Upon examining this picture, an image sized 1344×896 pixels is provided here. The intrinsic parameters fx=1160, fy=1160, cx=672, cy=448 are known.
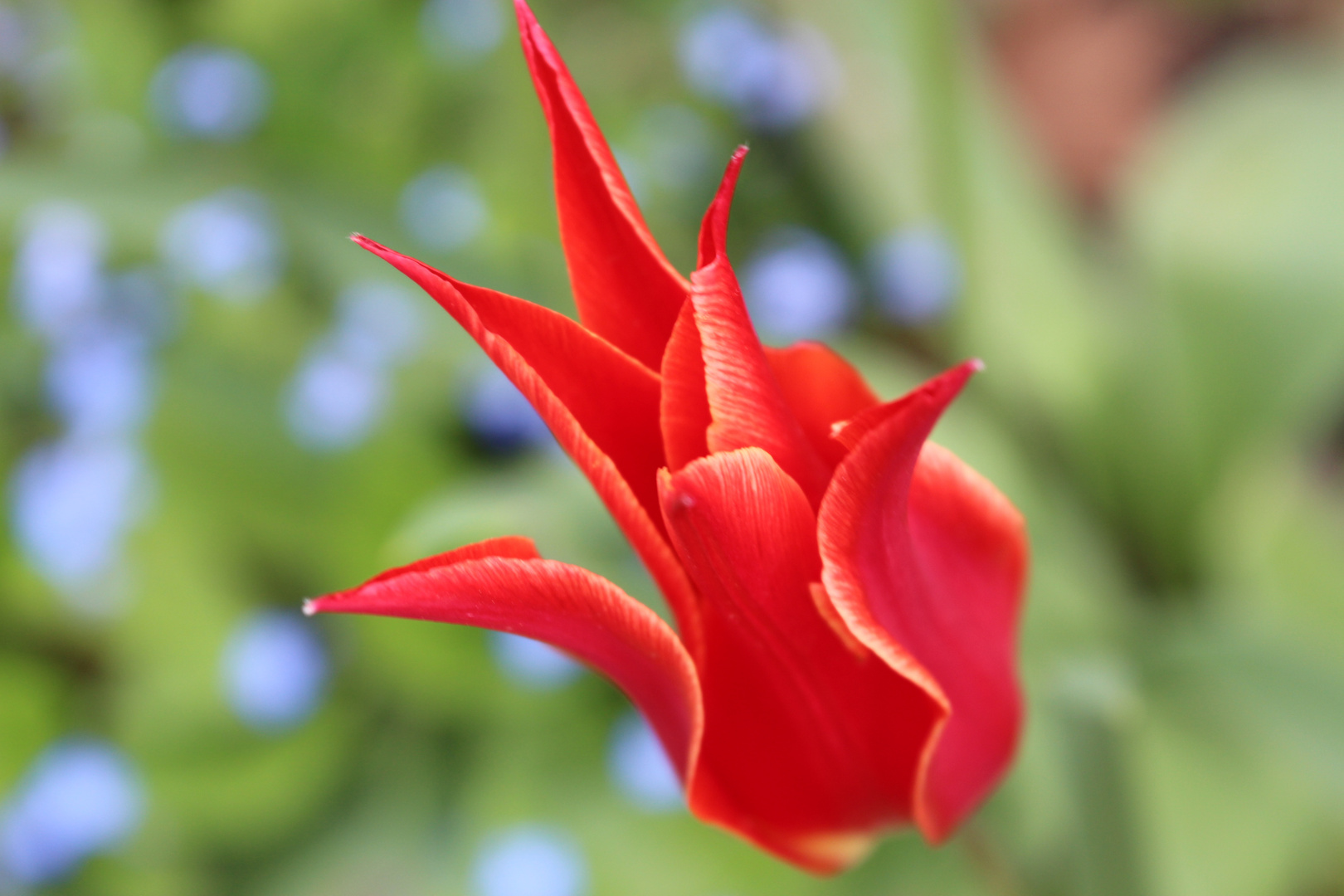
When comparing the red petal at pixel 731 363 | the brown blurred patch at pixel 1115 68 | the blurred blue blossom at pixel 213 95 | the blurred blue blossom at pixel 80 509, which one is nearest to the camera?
the red petal at pixel 731 363

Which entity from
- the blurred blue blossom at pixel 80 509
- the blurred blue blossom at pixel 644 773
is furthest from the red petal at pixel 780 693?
the blurred blue blossom at pixel 80 509

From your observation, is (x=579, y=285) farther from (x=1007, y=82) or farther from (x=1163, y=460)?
(x=1007, y=82)

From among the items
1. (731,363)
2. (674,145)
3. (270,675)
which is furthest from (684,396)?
(674,145)

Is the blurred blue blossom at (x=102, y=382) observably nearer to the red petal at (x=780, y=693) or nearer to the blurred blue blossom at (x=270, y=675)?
the blurred blue blossom at (x=270, y=675)

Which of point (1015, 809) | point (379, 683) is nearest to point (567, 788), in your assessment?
point (379, 683)

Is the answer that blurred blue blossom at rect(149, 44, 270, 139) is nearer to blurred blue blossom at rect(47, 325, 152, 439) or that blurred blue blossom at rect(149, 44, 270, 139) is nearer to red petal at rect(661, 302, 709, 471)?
blurred blue blossom at rect(47, 325, 152, 439)

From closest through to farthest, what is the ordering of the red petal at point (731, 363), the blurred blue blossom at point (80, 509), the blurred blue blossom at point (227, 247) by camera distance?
the red petal at point (731, 363) → the blurred blue blossom at point (80, 509) → the blurred blue blossom at point (227, 247)
